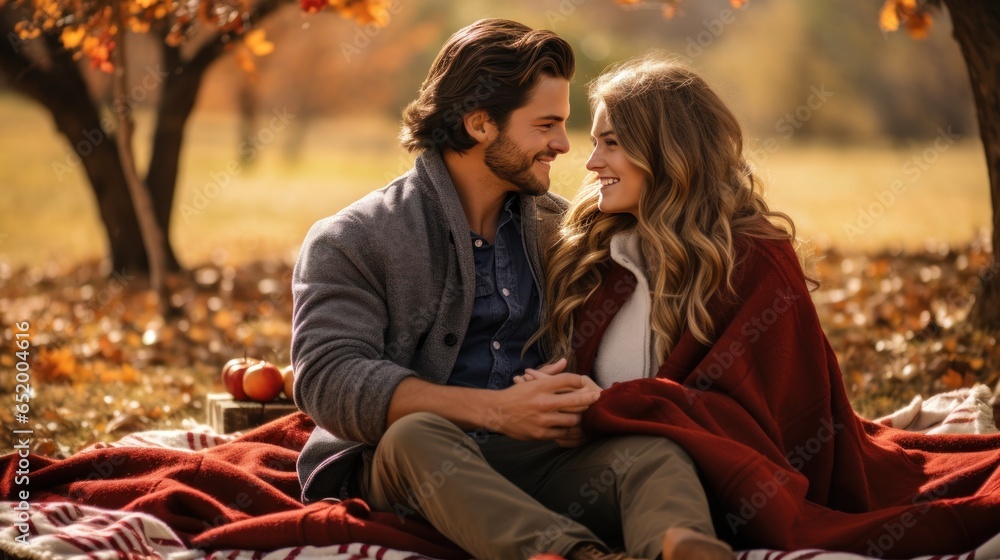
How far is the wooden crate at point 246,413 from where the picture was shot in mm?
4246

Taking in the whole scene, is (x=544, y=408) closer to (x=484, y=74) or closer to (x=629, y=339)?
(x=629, y=339)

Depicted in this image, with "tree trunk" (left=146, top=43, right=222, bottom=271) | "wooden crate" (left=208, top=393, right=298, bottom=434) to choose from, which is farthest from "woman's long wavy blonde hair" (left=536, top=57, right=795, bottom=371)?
"tree trunk" (left=146, top=43, right=222, bottom=271)

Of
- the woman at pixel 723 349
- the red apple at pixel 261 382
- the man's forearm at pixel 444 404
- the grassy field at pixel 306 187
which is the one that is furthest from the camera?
the grassy field at pixel 306 187

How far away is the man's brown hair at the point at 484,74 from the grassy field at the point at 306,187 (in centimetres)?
602

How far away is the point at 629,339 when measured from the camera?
3395 millimetres

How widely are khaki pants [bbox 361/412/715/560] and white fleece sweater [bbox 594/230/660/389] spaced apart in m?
0.36

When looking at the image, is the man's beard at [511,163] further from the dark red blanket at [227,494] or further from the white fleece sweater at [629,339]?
the dark red blanket at [227,494]

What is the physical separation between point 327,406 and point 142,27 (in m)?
3.31

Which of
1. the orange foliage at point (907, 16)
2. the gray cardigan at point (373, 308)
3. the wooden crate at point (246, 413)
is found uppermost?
the orange foliage at point (907, 16)

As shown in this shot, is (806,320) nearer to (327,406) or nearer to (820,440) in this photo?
(820,440)

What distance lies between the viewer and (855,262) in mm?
8164

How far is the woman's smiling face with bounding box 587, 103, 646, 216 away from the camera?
3.50 metres

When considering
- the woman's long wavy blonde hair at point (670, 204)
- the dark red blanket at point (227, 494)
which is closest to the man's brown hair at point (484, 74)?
the woman's long wavy blonde hair at point (670, 204)

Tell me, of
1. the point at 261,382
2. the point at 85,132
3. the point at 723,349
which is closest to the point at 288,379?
the point at 261,382
